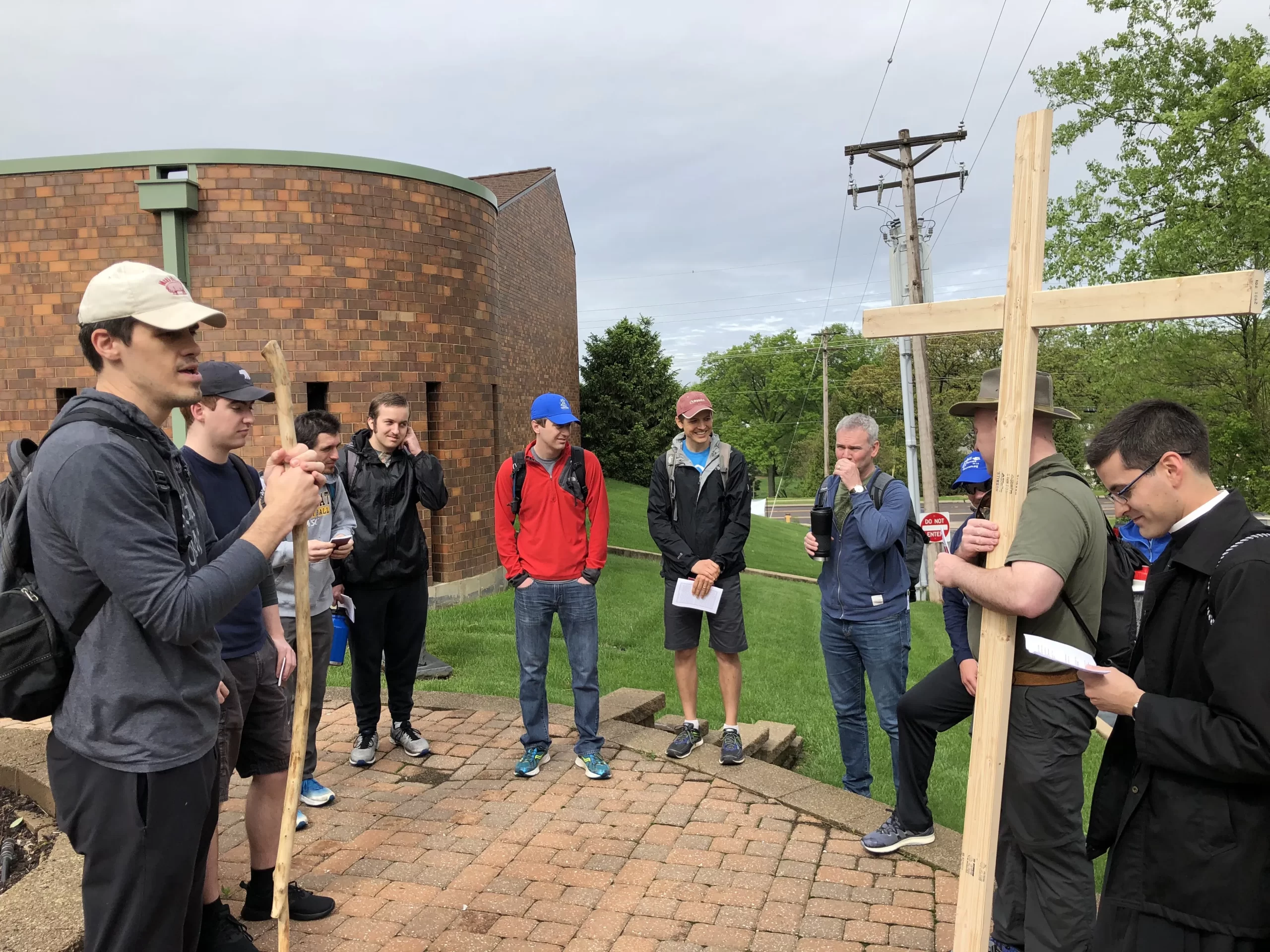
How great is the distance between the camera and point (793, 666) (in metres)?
10.6

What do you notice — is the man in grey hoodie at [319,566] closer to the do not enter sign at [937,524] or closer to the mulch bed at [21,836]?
the mulch bed at [21,836]

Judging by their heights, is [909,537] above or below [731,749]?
above

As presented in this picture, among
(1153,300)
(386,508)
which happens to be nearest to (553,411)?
(386,508)

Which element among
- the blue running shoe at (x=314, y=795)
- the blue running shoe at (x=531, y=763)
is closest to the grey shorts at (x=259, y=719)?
the blue running shoe at (x=314, y=795)

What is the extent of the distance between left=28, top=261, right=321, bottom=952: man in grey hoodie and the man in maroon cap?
3435 millimetres

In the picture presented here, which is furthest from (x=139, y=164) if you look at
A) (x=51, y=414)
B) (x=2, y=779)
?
(x=2, y=779)

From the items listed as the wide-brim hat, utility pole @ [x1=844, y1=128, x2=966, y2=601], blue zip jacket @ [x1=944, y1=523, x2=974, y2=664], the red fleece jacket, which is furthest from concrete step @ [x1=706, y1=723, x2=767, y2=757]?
utility pole @ [x1=844, y1=128, x2=966, y2=601]

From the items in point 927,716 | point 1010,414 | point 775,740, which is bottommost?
point 775,740

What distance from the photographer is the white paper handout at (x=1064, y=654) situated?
225cm

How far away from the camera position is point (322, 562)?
185 inches

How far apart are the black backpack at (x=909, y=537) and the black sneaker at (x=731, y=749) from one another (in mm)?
1385

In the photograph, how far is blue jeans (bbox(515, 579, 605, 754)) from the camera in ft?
17.4

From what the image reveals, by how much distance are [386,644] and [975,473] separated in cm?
365

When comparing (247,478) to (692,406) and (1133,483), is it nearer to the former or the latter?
(692,406)
